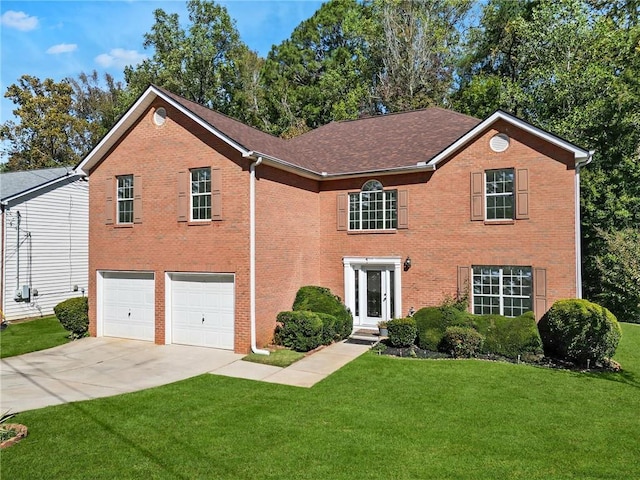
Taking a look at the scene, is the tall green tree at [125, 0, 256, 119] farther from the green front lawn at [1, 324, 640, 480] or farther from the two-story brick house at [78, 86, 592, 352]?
the green front lawn at [1, 324, 640, 480]

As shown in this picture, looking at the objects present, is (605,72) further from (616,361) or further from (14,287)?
(14,287)

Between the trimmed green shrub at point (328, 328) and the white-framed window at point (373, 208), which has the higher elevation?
the white-framed window at point (373, 208)

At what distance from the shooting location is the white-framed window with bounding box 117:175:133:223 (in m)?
15.0

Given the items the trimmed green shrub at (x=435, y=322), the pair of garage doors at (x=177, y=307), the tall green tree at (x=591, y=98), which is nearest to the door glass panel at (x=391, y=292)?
the trimmed green shrub at (x=435, y=322)

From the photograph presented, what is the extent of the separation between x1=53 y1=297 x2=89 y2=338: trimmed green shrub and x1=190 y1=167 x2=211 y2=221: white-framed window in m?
5.62

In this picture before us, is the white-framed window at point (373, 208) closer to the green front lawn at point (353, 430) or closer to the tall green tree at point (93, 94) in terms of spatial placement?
the green front lawn at point (353, 430)

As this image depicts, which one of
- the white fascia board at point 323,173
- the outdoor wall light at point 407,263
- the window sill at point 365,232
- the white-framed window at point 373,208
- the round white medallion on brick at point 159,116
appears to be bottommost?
the outdoor wall light at point 407,263

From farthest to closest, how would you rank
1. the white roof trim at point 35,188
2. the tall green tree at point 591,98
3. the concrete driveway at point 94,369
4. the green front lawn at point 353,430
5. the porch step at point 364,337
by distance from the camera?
the tall green tree at point 591,98 → the white roof trim at point 35,188 → the porch step at point 364,337 → the concrete driveway at point 94,369 → the green front lawn at point 353,430

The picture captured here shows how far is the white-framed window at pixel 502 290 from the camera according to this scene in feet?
43.5

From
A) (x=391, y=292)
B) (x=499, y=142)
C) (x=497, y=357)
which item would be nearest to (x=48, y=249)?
(x=391, y=292)

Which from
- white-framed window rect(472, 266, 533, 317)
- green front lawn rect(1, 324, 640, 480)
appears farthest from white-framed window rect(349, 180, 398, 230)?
green front lawn rect(1, 324, 640, 480)

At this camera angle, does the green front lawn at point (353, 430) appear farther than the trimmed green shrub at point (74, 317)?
No

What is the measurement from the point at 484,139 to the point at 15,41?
43.3 feet

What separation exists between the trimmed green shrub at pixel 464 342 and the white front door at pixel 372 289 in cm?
301
